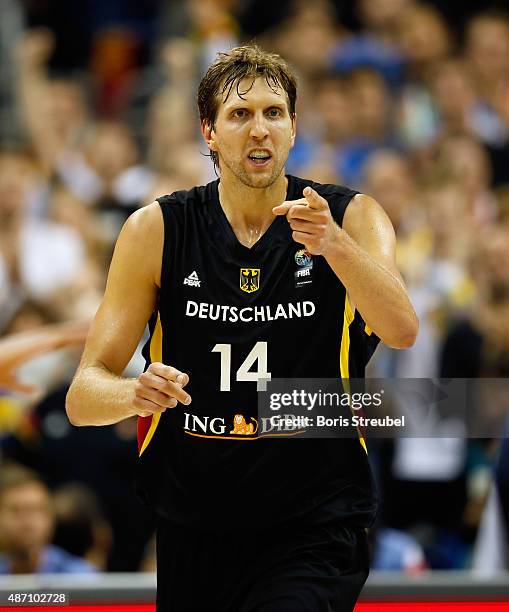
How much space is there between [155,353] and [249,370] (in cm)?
37

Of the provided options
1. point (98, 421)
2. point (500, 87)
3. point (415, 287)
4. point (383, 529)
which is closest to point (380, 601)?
point (98, 421)

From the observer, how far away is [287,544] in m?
3.88

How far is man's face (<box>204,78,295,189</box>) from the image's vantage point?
3.94m

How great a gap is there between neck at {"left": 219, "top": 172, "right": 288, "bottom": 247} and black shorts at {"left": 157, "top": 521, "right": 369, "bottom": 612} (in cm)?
94

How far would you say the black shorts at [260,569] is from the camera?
149 inches

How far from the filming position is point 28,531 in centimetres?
634

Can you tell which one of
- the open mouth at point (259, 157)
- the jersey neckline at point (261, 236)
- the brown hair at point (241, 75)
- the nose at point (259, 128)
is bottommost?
the jersey neckline at point (261, 236)

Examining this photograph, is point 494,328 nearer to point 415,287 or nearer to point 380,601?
point 415,287

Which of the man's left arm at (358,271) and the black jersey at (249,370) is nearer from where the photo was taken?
the man's left arm at (358,271)

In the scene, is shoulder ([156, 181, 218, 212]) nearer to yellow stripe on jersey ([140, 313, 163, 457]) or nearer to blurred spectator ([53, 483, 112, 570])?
yellow stripe on jersey ([140, 313, 163, 457])

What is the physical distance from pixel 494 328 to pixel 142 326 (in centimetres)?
393

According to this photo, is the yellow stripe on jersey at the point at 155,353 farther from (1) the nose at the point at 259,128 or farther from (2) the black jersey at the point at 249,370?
(1) the nose at the point at 259,128

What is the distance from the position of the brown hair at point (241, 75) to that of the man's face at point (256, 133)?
2cm

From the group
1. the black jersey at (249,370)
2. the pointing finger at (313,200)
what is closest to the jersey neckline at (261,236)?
the black jersey at (249,370)
